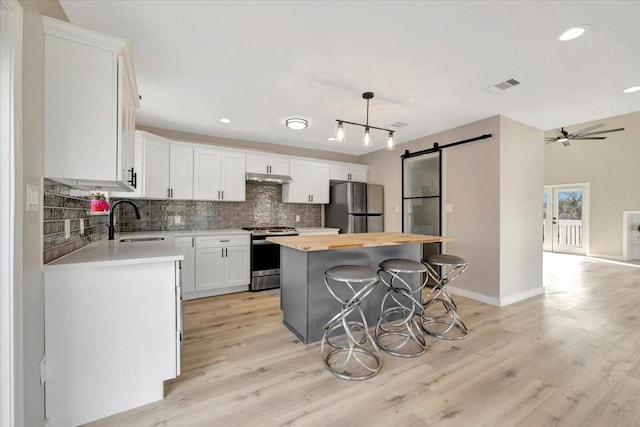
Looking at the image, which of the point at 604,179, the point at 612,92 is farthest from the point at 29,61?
the point at 604,179

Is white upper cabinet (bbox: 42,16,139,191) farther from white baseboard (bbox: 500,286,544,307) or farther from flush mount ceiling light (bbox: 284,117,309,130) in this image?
white baseboard (bbox: 500,286,544,307)

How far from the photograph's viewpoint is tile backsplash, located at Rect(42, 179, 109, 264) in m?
1.55

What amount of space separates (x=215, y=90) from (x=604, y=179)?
960 centimetres

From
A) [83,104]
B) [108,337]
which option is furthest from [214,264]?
[83,104]

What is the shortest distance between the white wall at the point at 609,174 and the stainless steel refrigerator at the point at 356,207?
588 cm

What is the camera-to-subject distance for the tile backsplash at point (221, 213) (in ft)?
13.2

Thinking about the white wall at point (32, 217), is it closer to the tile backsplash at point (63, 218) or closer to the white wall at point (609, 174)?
the tile backsplash at point (63, 218)

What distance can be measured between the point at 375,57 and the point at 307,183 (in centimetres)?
299

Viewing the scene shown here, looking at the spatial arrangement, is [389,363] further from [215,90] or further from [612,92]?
[612,92]

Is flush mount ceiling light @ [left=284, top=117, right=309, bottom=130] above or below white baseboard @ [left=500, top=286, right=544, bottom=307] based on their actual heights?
above

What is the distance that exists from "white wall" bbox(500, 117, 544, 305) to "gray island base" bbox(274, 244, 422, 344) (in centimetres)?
181

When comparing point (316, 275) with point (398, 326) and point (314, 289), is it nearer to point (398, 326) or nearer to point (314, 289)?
point (314, 289)

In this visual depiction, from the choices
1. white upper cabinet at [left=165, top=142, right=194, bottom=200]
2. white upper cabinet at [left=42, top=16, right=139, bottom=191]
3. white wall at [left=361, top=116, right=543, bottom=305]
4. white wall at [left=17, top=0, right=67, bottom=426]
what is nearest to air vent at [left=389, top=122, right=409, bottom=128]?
white wall at [left=361, top=116, right=543, bottom=305]

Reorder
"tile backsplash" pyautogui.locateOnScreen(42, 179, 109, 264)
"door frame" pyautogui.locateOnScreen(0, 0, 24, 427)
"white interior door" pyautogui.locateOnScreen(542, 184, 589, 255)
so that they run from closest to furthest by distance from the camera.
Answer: "door frame" pyautogui.locateOnScreen(0, 0, 24, 427) → "tile backsplash" pyautogui.locateOnScreen(42, 179, 109, 264) → "white interior door" pyautogui.locateOnScreen(542, 184, 589, 255)
